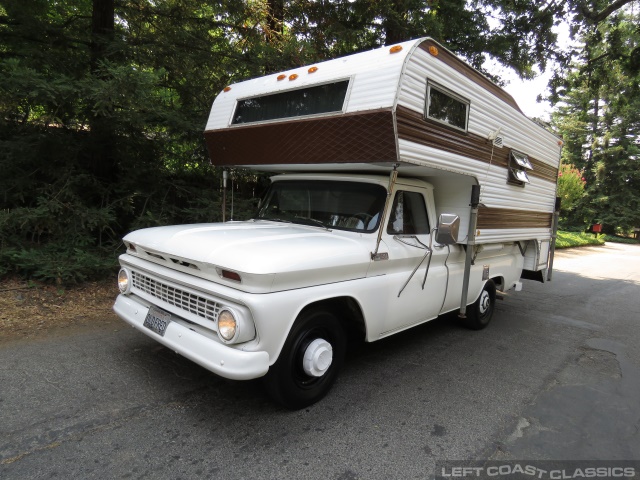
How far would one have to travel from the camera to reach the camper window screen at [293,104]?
372 centimetres

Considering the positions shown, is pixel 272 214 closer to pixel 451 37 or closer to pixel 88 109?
pixel 88 109

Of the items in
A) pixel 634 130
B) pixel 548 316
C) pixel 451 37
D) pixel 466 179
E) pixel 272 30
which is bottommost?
pixel 548 316

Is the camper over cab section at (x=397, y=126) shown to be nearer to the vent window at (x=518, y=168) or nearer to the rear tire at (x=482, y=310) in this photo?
the vent window at (x=518, y=168)

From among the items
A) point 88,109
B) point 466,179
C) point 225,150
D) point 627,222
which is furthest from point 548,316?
point 627,222

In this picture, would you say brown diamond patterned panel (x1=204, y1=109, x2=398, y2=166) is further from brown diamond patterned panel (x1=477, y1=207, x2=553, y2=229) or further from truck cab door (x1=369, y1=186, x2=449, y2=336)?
brown diamond patterned panel (x1=477, y1=207, x2=553, y2=229)

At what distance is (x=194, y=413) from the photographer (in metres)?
3.05

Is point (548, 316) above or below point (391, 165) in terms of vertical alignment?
below

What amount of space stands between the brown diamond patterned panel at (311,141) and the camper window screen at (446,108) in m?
0.64

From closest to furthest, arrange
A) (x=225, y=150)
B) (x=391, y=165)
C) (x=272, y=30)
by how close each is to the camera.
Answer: (x=391, y=165) < (x=225, y=150) < (x=272, y=30)

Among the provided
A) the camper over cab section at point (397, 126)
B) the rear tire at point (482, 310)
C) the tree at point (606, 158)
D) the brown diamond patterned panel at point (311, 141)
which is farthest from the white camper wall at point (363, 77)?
the tree at point (606, 158)

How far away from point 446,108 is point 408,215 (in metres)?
1.11

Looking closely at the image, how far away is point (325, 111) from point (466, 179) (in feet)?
6.16

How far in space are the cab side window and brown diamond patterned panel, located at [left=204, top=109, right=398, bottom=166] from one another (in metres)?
0.71

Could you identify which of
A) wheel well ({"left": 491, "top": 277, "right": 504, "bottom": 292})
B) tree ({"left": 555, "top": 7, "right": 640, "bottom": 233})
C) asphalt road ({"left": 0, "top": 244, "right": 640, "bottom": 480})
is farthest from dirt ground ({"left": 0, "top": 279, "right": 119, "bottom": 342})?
tree ({"left": 555, "top": 7, "right": 640, "bottom": 233})
